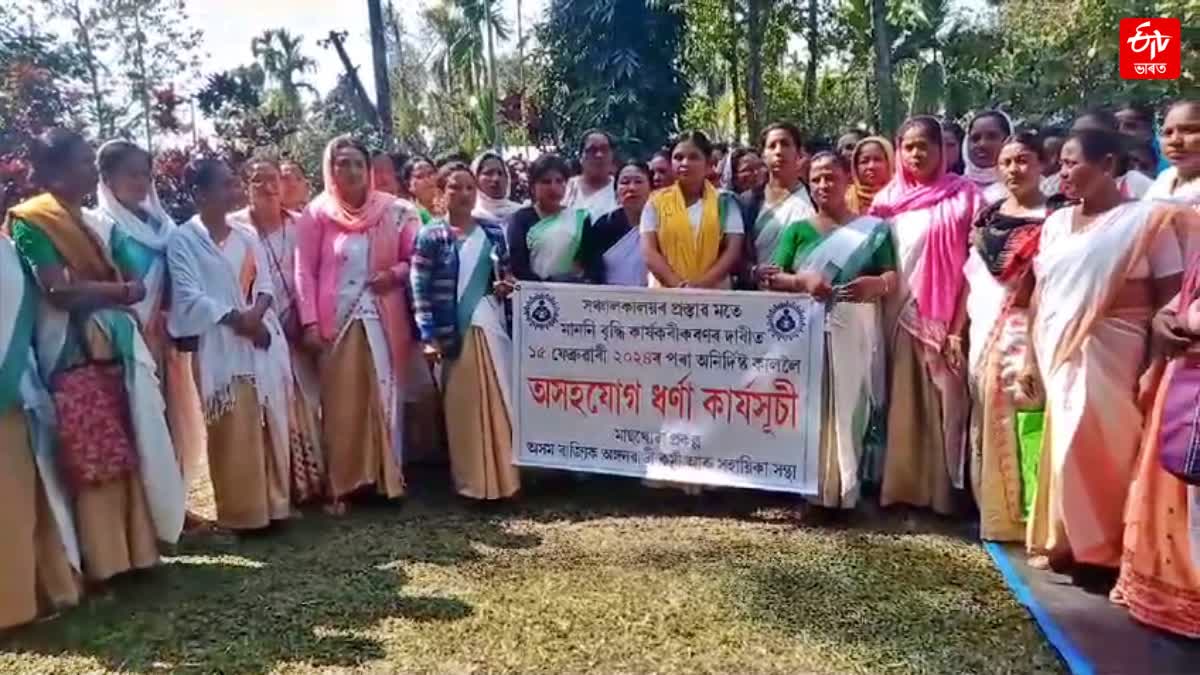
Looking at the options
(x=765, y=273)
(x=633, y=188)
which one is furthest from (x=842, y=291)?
(x=633, y=188)

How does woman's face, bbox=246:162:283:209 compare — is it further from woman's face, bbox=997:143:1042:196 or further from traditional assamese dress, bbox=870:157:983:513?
woman's face, bbox=997:143:1042:196

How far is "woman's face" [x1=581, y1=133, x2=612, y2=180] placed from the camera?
5582 millimetres

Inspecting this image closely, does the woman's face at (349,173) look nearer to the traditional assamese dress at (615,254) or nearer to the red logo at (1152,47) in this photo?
the traditional assamese dress at (615,254)

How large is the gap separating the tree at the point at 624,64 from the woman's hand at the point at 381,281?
34.9ft

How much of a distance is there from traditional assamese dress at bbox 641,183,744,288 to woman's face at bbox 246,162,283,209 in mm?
1863

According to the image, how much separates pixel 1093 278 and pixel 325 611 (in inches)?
117

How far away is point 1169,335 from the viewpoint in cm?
328

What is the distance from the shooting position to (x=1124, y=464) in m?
3.60

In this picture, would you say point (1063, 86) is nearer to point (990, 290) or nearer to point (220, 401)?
point (990, 290)

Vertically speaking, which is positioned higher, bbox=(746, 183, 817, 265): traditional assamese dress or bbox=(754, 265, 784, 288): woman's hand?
bbox=(746, 183, 817, 265): traditional assamese dress

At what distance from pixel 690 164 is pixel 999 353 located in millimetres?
1661

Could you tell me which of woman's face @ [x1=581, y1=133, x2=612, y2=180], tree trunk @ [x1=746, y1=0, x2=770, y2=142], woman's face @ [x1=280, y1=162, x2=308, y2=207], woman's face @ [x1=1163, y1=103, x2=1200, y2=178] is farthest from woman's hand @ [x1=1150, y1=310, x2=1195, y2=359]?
tree trunk @ [x1=746, y1=0, x2=770, y2=142]

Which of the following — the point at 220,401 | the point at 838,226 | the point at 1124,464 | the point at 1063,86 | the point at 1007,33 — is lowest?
the point at 1124,464

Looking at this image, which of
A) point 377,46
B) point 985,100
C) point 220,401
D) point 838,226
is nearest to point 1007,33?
point 985,100
